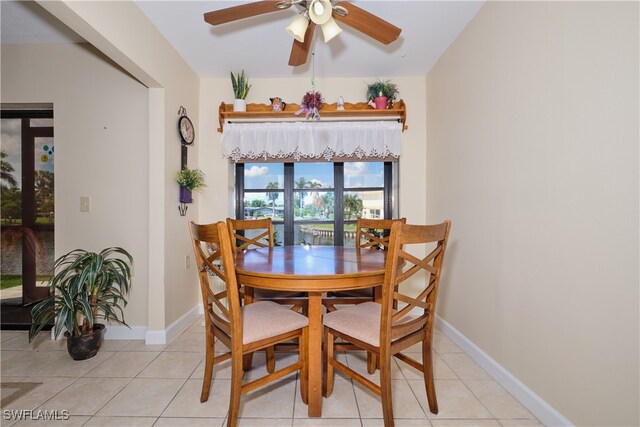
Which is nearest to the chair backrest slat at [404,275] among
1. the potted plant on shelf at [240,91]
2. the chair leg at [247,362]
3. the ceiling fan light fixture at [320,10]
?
the chair leg at [247,362]

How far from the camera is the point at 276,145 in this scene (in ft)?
9.07

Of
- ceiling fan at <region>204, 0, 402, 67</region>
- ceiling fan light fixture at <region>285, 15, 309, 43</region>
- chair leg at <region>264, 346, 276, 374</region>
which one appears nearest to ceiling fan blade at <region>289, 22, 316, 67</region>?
ceiling fan at <region>204, 0, 402, 67</region>

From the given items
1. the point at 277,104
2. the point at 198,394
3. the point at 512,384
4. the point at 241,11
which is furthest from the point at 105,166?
the point at 512,384

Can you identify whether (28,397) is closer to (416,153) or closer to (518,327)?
(518,327)

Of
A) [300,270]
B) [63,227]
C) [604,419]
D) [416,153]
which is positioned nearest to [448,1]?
[416,153]

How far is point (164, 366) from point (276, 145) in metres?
2.12

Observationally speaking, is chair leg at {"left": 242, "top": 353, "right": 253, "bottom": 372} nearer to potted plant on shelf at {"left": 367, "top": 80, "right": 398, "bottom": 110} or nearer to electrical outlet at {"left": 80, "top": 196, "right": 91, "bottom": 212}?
electrical outlet at {"left": 80, "top": 196, "right": 91, "bottom": 212}

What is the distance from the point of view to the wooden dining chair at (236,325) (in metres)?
1.22

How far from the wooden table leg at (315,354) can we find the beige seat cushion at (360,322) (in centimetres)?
10

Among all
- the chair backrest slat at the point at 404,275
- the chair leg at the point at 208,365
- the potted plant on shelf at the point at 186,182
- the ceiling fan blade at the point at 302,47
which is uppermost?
the ceiling fan blade at the point at 302,47

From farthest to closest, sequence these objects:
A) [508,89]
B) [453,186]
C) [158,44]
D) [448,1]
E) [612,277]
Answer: [453,186], [158,44], [448,1], [508,89], [612,277]

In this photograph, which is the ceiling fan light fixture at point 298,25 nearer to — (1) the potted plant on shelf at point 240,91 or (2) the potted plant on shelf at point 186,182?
(1) the potted plant on shelf at point 240,91

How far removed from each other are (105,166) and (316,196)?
6.68ft

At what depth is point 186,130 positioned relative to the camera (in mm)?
2521
